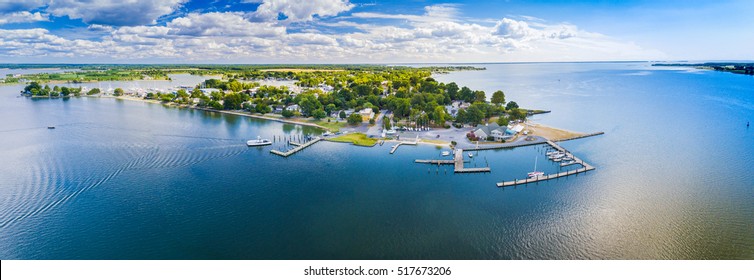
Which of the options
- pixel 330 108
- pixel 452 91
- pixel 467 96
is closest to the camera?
pixel 330 108

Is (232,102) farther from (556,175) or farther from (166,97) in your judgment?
(556,175)

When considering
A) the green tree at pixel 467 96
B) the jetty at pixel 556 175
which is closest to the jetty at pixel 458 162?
the jetty at pixel 556 175

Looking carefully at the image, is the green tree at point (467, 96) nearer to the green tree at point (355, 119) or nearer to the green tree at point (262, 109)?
the green tree at point (355, 119)

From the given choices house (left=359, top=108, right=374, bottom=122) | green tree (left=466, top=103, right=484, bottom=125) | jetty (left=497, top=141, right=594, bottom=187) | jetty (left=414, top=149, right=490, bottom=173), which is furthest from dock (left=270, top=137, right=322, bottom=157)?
jetty (left=497, top=141, right=594, bottom=187)

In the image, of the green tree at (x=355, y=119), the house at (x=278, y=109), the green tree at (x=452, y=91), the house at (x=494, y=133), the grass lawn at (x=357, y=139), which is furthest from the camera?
the green tree at (x=452, y=91)

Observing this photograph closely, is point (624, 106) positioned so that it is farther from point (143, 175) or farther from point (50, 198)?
point (50, 198)

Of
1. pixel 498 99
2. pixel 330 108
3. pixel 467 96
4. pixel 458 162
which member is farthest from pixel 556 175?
pixel 467 96
